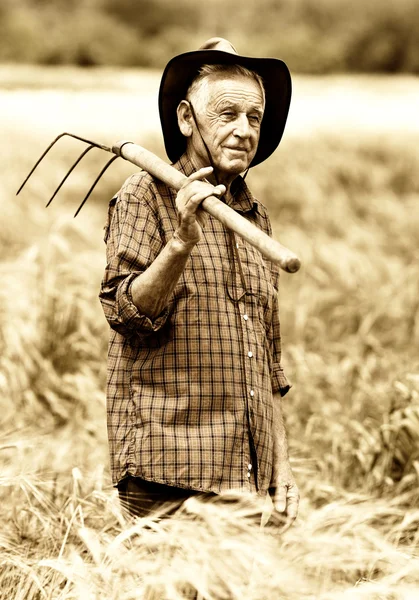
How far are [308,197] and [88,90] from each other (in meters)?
2.05

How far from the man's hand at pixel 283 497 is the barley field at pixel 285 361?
0.05 m

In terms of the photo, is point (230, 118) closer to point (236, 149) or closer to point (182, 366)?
point (236, 149)

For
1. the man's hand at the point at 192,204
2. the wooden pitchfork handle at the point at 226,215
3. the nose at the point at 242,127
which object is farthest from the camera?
the nose at the point at 242,127

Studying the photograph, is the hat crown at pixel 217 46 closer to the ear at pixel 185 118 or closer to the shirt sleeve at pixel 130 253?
the ear at pixel 185 118

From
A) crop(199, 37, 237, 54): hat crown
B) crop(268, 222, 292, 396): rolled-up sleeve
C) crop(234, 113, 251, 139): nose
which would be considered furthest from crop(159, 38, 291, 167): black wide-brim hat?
crop(268, 222, 292, 396): rolled-up sleeve

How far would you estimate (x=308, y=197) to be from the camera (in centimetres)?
827

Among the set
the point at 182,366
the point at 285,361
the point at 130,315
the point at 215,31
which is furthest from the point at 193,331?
the point at 215,31

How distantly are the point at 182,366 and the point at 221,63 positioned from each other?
689mm

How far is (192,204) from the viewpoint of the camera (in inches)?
73.2

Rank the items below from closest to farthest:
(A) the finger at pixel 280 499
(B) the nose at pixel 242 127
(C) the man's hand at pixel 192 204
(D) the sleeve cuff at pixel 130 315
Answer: (C) the man's hand at pixel 192 204 → (D) the sleeve cuff at pixel 130 315 → (B) the nose at pixel 242 127 → (A) the finger at pixel 280 499

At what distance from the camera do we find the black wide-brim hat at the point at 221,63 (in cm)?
218

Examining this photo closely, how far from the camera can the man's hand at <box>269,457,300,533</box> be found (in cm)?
238

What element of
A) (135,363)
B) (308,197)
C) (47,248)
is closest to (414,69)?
(308,197)

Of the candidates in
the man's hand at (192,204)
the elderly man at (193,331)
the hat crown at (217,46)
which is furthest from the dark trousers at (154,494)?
the hat crown at (217,46)
